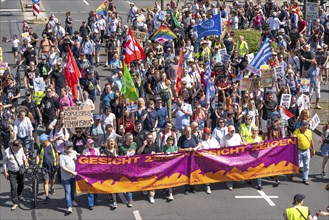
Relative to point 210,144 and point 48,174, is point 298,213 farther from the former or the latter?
point 48,174

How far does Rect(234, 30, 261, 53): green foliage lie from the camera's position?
26703 mm

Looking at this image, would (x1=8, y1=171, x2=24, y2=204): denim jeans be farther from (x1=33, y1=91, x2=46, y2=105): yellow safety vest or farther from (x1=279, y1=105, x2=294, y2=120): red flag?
(x1=279, y1=105, x2=294, y2=120): red flag

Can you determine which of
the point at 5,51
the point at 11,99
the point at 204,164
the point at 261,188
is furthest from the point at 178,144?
the point at 5,51

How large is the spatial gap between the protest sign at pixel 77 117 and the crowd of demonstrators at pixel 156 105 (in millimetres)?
177

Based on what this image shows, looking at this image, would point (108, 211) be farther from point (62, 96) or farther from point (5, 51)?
point (5, 51)

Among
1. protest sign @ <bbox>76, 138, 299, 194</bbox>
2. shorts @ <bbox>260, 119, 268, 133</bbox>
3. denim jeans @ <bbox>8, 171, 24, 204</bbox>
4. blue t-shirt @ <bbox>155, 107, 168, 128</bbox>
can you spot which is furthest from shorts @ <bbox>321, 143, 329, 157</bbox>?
denim jeans @ <bbox>8, 171, 24, 204</bbox>

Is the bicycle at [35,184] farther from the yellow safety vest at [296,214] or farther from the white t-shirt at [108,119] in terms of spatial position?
the yellow safety vest at [296,214]

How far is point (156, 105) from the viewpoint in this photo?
1684 centimetres

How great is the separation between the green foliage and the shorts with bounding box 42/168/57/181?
13891mm

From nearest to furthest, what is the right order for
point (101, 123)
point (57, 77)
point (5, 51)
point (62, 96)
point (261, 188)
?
point (261, 188) → point (101, 123) → point (62, 96) → point (57, 77) → point (5, 51)

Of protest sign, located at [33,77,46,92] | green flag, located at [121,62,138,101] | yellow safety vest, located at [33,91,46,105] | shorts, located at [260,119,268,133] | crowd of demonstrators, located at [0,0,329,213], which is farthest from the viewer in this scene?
protest sign, located at [33,77,46,92]

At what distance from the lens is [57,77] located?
19.4 metres

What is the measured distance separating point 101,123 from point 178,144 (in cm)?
230

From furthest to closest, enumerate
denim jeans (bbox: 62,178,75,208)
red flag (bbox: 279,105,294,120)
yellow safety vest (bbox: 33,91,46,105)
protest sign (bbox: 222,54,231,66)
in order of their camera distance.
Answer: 1. protest sign (bbox: 222,54,231,66)
2. yellow safety vest (bbox: 33,91,46,105)
3. red flag (bbox: 279,105,294,120)
4. denim jeans (bbox: 62,178,75,208)
